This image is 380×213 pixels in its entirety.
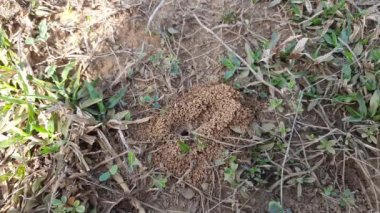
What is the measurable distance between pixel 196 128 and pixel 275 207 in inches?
18.5

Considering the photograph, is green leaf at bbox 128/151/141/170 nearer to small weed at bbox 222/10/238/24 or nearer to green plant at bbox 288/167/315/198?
green plant at bbox 288/167/315/198

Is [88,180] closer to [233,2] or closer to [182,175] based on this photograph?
[182,175]

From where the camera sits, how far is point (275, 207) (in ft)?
5.73

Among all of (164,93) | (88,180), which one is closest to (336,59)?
(164,93)

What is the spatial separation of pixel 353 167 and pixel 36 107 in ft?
4.73

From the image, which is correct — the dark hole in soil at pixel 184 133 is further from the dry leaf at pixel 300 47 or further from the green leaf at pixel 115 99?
the dry leaf at pixel 300 47

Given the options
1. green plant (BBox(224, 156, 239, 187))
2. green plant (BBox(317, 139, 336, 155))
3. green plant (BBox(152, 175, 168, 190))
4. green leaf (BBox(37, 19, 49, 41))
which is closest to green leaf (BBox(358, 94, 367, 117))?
green plant (BBox(317, 139, 336, 155))

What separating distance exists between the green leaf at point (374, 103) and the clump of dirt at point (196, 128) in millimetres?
533

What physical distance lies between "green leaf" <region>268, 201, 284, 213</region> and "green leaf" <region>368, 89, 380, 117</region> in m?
0.60

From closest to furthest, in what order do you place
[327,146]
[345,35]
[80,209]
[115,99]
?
[80,209] < [327,146] < [115,99] < [345,35]

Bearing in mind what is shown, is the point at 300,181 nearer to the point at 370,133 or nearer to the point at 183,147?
the point at 370,133

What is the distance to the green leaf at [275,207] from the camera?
1.74 m

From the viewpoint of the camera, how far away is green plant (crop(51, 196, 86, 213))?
5.65 feet

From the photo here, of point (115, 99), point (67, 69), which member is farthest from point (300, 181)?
point (67, 69)
